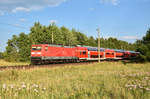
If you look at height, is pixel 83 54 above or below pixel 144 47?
below

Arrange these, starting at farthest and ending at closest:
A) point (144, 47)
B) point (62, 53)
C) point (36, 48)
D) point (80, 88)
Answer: point (144, 47), point (62, 53), point (36, 48), point (80, 88)

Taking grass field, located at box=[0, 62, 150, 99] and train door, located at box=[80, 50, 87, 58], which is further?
train door, located at box=[80, 50, 87, 58]

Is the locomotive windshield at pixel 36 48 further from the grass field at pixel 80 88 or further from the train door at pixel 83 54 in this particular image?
the grass field at pixel 80 88

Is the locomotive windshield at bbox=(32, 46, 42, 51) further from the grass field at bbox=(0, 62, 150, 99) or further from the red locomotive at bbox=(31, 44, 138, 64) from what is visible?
the grass field at bbox=(0, 62, 150, 99)

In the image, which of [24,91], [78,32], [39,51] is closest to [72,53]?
[39,51]

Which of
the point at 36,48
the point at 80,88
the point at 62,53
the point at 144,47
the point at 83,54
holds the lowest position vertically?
the point at 80,88

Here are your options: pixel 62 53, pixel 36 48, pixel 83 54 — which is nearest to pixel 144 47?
pixel 83 54

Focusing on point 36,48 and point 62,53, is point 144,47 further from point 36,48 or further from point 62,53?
point 36,48

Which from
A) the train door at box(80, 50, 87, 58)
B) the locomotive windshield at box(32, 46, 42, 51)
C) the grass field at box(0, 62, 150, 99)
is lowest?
the grass field at box(0, 62, 150, 99)

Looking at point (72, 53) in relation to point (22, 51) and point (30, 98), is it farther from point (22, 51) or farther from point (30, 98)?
point (30, 98)

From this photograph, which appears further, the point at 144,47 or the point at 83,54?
the point at 83,54

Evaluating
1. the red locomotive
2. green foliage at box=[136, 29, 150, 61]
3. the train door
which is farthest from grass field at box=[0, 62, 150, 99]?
green foliage at box=[136, 29, 150, 61]

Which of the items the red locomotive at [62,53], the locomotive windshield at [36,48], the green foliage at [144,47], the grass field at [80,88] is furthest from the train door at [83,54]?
the grass field at [80,88]

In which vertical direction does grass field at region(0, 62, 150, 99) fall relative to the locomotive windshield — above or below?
below
